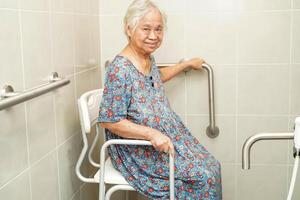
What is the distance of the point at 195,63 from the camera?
2.21 meters

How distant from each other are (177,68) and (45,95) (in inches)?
30.0

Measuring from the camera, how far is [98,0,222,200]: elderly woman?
1736 millimetres

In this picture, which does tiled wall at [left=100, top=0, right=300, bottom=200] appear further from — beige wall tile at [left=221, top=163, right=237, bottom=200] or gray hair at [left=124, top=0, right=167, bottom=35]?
gray hair at [left=124, top=0, right=167, bottom=35]

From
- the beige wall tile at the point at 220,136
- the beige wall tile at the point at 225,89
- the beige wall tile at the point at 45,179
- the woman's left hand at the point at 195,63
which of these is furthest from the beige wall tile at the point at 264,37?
the beige wall tile at the point at 45,179

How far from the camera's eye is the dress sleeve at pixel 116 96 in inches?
68.0

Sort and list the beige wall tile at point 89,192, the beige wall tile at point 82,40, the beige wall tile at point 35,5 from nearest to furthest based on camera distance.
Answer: the beige wall tile at point 35,5
the beige wall tile at point 82,40
the beige wall tile at point 89,192

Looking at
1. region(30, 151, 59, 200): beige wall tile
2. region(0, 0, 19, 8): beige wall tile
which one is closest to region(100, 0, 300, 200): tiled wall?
region(30, 151, 59, 200): beige wall tile

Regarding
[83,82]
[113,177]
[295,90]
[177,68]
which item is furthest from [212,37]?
[113,177]

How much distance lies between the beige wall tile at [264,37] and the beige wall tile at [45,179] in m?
1.16

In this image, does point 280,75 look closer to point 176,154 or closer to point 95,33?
point 176,154

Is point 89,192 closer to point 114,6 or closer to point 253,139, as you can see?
point 114,6

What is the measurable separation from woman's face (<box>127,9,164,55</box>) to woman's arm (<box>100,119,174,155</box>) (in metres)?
0.35

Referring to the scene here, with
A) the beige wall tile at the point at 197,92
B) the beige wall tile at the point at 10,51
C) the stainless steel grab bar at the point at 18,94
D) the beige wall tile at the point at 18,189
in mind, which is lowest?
the beige wall tile at the point at 18,189

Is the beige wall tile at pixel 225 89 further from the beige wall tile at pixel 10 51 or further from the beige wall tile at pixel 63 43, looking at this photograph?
the beige wall tile at pixel 10 51
